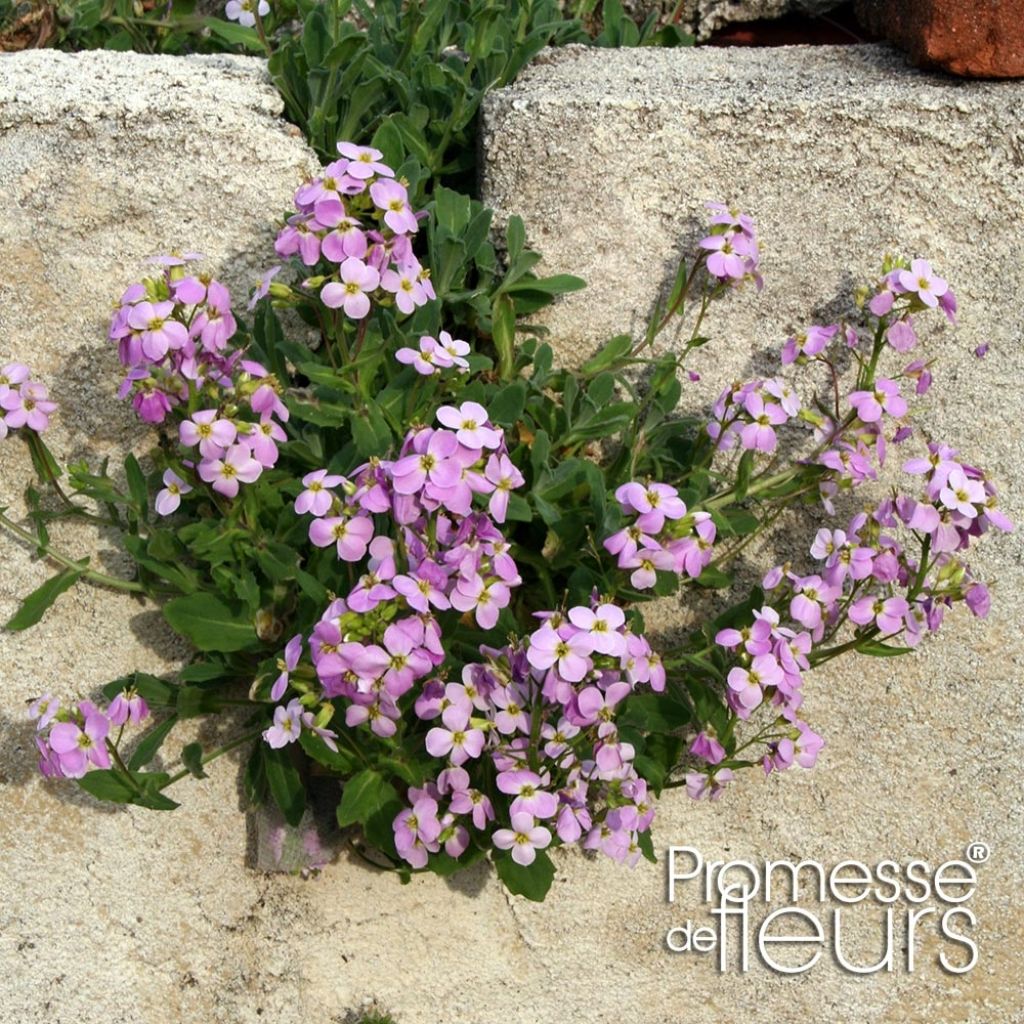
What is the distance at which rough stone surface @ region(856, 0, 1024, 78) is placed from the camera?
2756 millimetres

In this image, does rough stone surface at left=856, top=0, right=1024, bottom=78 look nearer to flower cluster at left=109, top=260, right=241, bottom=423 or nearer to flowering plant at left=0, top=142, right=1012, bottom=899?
flowering plant at left=0, top=142, right=1012, bottom=899

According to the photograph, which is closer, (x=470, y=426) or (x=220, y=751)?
(x=470, y=426)

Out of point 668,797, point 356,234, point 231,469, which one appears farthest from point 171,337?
point 668,797

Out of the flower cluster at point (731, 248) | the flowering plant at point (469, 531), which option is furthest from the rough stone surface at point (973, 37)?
the flower cluster at point (731, 248)

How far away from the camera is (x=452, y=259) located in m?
2.67

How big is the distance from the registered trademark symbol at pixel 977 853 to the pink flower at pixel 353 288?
1721mm

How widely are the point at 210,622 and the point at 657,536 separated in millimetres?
866

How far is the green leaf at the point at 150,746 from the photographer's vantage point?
2.60 m

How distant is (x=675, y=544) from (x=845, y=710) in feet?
2.46

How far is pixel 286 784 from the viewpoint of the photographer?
262 centimetres

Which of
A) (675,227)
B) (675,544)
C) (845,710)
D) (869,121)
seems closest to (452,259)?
(675,227)

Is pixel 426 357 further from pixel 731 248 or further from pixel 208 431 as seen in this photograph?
pixel 731 248

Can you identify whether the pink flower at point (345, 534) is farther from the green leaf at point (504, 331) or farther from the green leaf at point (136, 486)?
the green leaf at point (504, 331)

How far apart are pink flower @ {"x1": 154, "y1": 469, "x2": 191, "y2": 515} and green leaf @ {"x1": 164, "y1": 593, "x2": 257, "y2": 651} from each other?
178 millimetres
